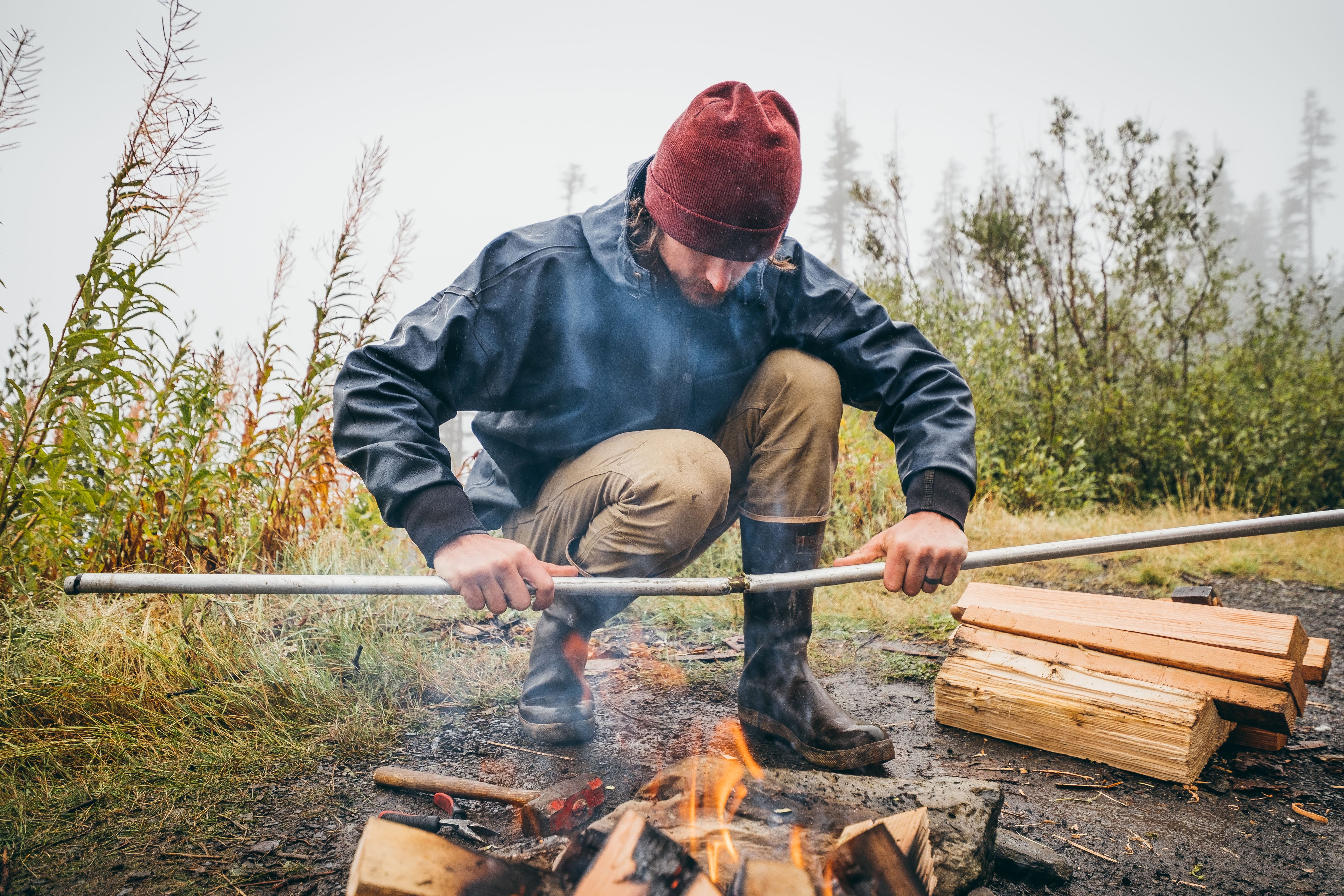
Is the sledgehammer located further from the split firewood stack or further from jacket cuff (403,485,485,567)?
the split firewood stack

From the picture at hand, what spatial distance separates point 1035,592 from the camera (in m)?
2.51

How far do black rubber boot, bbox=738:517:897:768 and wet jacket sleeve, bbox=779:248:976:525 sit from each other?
0.38 m

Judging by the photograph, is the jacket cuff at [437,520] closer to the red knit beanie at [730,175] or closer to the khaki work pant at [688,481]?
the khaki work pant at [688,481]

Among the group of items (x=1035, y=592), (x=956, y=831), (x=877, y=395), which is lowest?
(x=956, y=831)

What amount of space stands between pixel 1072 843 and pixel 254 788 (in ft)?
6.60

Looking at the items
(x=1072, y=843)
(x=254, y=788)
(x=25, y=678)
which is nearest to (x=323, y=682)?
(x=254, y=788)

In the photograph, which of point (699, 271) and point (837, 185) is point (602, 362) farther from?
point (837, 185)

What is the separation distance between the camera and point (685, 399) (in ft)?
7.25

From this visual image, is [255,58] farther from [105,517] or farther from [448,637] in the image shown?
[448,637]

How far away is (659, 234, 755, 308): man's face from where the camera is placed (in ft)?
6.54

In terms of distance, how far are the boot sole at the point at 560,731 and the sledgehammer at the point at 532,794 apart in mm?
254

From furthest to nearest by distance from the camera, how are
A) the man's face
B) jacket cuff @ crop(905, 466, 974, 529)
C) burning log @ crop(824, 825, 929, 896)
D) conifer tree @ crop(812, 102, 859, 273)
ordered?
conifer tree @ crop(812, 102, 859, 273) → the man's face → jacket cuff @ crop(905, 466, 974, 529) → burning log @ crop(824, 825, 929, 896)

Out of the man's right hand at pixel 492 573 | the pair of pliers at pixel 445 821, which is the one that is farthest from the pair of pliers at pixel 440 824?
the man's right hand at pixel 492 573

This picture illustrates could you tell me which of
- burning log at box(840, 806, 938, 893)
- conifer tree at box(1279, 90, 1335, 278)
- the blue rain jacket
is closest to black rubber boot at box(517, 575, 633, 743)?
the blue rain jacket
